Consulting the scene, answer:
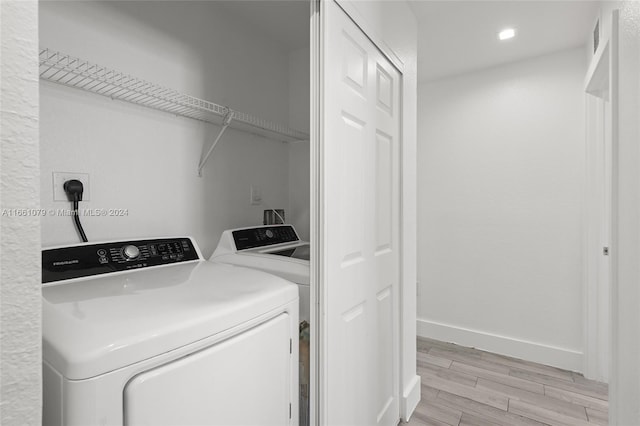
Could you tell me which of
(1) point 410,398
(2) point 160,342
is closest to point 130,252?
(2) point 160,342

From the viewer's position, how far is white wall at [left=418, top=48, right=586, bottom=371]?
8.64 feet

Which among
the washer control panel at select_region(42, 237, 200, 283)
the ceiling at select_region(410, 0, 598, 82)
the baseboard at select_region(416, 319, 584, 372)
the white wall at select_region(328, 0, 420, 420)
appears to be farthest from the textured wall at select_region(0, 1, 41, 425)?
the baseboard at select_region(416, 319, 584, 372)

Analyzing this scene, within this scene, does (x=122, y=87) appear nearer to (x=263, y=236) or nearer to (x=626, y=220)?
(x=263, y=236)

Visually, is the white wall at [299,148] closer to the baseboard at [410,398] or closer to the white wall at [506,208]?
the baseboard at [410,398]

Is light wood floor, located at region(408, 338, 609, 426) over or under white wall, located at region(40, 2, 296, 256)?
under

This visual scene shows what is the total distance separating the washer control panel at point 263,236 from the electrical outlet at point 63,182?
2.24ft

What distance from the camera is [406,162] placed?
2016 mm

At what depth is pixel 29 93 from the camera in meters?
0.44

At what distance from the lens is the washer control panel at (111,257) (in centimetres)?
114

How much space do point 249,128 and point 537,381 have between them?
2.71m

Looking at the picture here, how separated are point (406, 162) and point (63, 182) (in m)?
1.68

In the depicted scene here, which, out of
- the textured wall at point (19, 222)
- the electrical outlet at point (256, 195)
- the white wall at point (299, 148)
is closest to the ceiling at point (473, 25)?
the white wall at point (299, 148)

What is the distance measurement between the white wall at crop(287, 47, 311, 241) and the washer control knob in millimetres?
1218

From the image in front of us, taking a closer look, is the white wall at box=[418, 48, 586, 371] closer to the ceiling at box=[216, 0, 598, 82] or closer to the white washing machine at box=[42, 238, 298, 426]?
the ceiling at box=[216, 0, 598, 82]
